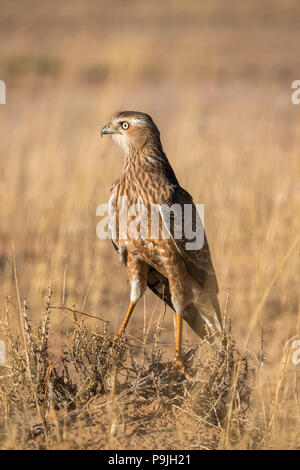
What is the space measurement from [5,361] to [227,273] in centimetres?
368

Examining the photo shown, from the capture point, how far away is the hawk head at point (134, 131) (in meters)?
4.63

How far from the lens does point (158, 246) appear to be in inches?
171

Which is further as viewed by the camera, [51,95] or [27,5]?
[27,5]

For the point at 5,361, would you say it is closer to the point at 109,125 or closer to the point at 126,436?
the point at 126,436

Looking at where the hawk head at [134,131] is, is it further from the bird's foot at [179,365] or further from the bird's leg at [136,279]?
the bird's foot at [179,365]

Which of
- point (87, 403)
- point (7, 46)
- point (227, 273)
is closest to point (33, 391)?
point (87, 403)

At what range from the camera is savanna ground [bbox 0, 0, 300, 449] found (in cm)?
383

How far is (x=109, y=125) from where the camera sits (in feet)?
15.5

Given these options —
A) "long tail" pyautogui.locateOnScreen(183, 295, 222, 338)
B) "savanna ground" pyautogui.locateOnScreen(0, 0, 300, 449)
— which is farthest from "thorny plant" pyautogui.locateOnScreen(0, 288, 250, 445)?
"long tail" pyautogui.locateOnScreen(183, 295, 222, 338)

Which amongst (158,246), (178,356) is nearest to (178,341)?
(178,356)

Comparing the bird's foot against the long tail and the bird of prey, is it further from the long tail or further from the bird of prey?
the long tail

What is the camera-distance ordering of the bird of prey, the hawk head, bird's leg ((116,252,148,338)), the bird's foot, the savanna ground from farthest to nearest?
the hawk head < bird's leg ((116,252,148,338)) < the bird of prey < the bird's foot < the savanna ground

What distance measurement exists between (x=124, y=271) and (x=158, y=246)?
3.51 meters

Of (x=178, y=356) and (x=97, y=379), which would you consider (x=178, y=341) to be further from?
(x=97, y=379)
